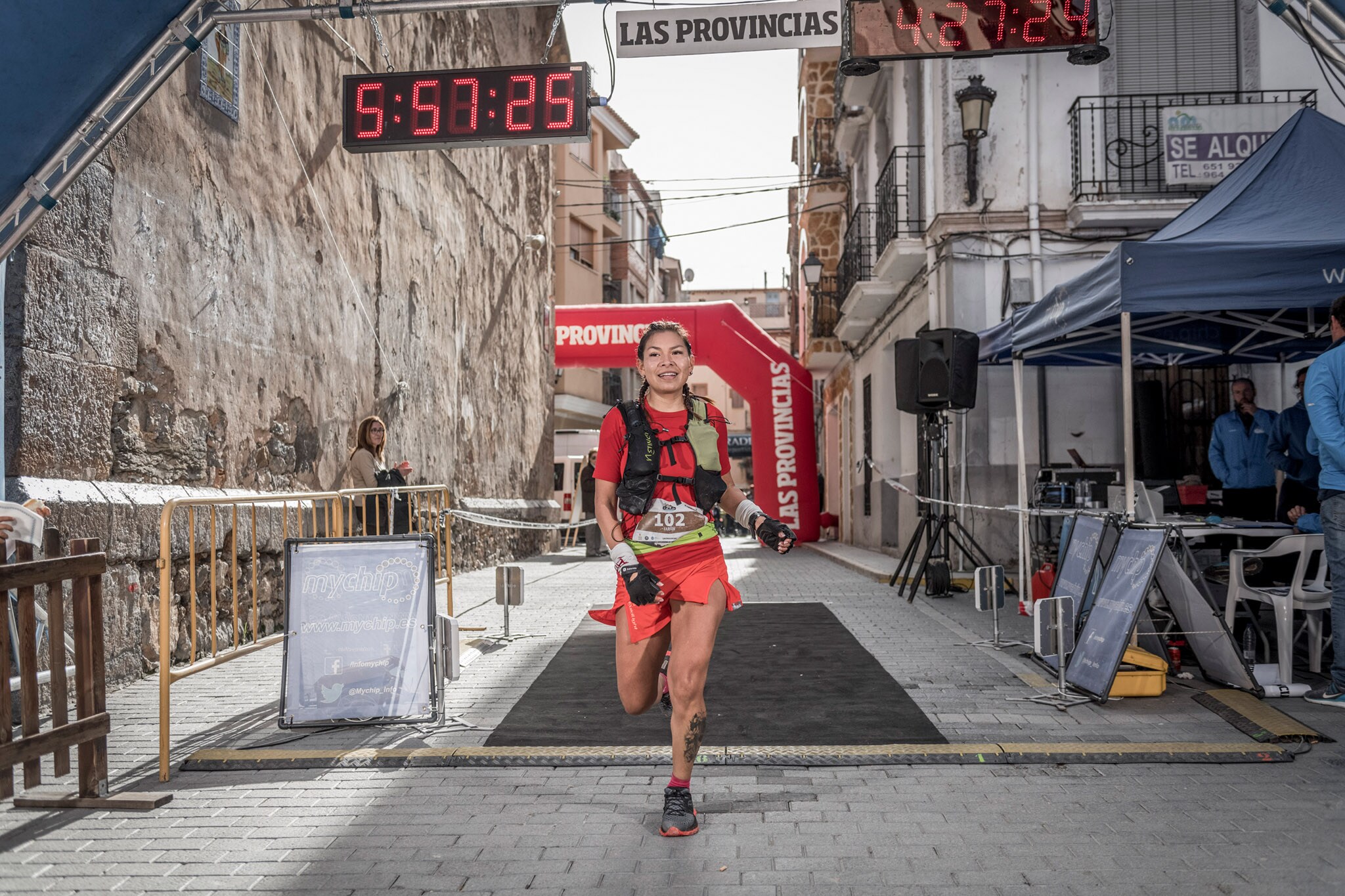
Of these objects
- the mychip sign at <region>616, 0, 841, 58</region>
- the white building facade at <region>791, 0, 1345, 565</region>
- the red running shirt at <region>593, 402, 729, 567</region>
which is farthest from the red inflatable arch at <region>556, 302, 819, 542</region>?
the red running shirt at <region>593, 402, 729, 567</region>

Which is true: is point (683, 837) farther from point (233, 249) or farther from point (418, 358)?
point (418, 358)

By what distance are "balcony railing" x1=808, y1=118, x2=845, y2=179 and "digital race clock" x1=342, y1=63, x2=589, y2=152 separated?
1704 cm

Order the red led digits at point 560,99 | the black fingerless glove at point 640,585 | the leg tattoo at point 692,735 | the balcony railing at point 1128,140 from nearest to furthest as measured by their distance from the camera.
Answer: the black fingerless glove at point 640,585, the leg tattoo at point 692,735, the red led digits at point 560,99, the balcony railing at point 1128,140

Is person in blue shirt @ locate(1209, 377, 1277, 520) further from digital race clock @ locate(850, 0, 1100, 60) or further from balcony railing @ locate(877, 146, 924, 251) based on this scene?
balcony railing @ locate(877, 146, 924, 251)

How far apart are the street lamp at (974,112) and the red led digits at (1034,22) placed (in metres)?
6.19

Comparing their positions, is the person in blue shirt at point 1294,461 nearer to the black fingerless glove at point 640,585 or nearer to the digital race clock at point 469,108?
the digital race clock at point 469,108

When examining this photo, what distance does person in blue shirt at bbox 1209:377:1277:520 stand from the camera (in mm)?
9383

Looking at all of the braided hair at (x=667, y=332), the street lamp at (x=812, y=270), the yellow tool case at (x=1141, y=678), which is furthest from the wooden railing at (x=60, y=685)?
the street lamp at (x=812, y=270)

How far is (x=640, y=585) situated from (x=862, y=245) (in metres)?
16.3

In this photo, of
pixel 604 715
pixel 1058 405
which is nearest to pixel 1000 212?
pixel 1058 405

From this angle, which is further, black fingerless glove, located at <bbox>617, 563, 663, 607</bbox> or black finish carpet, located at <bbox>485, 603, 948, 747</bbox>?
black finish carpet, located at <bbox>485, 603, 948, 747</bbox>

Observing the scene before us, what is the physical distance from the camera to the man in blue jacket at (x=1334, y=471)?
5980mm

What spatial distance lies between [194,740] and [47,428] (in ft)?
7.06

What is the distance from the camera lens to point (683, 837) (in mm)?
3947
